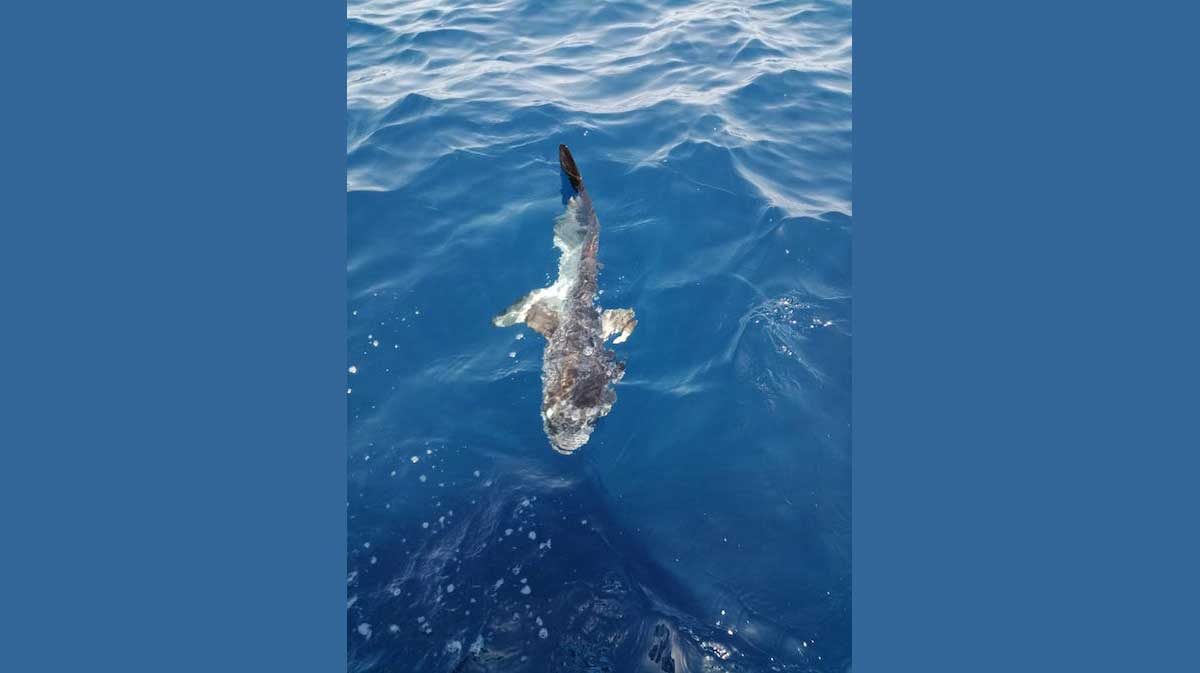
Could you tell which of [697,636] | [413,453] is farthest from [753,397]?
[413,453]

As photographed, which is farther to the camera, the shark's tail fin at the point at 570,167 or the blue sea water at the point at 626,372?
the shark's tail fin at the point at 570,167

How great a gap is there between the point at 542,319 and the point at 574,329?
0.51 metres

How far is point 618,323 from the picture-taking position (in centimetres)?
1005

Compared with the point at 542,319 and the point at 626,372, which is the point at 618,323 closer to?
the point at 626,372

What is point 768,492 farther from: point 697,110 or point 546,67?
point 546,67

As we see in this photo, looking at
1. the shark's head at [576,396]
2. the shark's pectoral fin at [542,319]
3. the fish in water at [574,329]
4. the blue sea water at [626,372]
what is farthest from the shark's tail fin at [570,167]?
the shark's head at [576,396]

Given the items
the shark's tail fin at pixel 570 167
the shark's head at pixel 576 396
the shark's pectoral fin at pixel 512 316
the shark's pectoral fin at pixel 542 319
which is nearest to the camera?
the shark's head at pixel 576 396

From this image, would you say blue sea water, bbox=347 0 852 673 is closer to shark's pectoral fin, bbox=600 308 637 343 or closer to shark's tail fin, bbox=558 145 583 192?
shark's pectoral fin, bbox=600 308 637 343

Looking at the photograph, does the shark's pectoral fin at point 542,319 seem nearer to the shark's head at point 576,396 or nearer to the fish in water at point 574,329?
the fish in water at point 574,329

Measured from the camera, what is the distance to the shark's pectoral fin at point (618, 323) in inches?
393

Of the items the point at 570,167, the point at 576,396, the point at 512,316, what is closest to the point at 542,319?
the point at 512,316

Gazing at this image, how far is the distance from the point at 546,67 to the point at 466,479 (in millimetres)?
10108

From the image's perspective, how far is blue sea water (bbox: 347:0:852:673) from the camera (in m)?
7.55

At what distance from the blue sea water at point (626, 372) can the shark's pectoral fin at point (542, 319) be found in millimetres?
314
